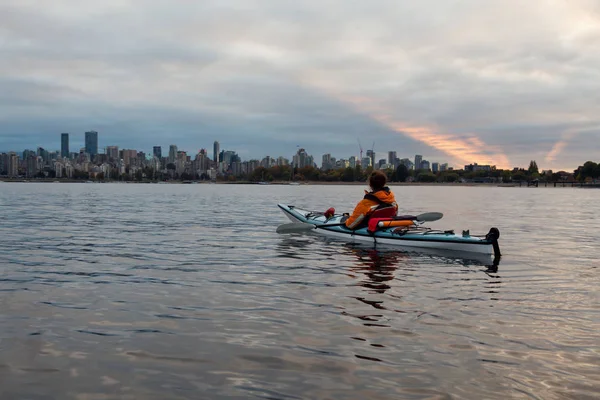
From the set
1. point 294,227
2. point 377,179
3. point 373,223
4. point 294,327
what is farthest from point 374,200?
point 294,327

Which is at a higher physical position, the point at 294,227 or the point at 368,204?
the point at 368,204

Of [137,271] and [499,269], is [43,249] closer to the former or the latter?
[137,271]

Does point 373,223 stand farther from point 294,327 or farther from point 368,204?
point 294,327

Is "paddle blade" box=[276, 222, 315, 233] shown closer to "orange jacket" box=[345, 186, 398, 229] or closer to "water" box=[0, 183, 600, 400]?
"orange jacket" box=[345, 186, 398, 229]

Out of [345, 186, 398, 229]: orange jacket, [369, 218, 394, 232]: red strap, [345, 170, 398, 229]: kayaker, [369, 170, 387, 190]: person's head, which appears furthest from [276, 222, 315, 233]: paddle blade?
[369, 170, 387, 190]: person's head

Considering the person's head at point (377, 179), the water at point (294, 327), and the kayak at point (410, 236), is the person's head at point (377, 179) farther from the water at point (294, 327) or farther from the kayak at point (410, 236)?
the water at point (294, 327)

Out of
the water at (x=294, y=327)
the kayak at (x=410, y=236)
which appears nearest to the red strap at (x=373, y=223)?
the kayak at (x=410, y=236)

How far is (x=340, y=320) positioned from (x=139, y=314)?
3.30 m

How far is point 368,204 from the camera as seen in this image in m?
19.3

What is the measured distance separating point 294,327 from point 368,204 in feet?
37.7

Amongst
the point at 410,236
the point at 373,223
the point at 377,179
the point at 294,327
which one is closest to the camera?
the point at 294,327

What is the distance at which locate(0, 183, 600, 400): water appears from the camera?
19.7 feet

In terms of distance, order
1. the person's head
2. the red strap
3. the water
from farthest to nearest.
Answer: the red strap < the person's head < the water

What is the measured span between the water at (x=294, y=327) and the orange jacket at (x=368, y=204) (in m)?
→ 3.49
